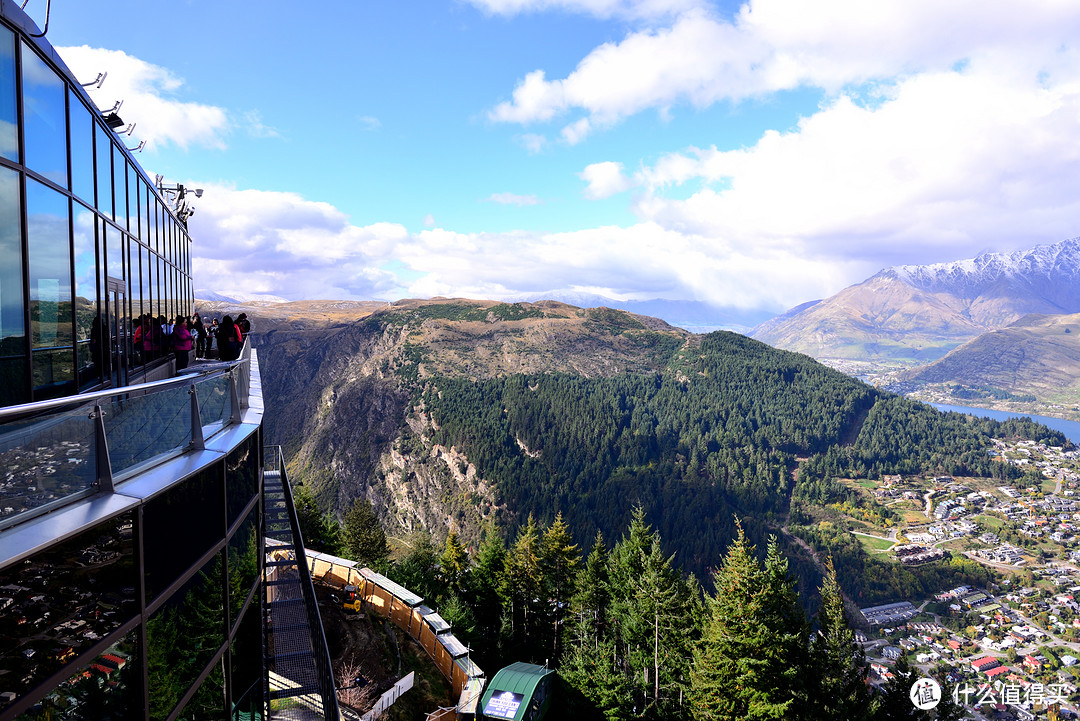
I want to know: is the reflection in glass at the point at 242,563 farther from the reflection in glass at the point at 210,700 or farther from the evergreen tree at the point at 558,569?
the evergreen tree at the point at 558,569

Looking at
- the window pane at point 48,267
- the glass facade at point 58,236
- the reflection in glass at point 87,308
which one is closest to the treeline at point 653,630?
the reflection in glass at point 87,308

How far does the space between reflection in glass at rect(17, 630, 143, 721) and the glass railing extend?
43.4 inches

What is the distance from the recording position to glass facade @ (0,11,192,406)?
5531 millimetres

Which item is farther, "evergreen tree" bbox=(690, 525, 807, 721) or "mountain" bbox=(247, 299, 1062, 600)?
"mountain" bbox=(247, 299, 1062, 600)

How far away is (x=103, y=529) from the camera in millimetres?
3457

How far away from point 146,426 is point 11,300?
10.1 ft

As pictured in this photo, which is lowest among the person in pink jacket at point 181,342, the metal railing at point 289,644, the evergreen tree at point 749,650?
the evergreen tree at point 749,650

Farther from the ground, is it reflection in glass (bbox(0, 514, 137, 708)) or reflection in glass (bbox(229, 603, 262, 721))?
reflection in glass (bbox(0, 514, 137, 708))

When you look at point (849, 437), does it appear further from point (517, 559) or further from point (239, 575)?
point (239, 575)

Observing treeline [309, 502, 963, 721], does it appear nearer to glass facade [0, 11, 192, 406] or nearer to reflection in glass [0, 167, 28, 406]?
glass facade [0, 11, 192, 406]

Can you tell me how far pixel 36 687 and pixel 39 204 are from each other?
5885mm

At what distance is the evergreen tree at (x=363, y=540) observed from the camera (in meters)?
35.7

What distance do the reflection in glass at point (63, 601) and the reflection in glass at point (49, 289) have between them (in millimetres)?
4361

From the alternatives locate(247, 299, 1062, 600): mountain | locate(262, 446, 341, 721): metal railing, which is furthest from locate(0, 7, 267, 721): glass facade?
locate(247, 299, 1062, 600): mountain
